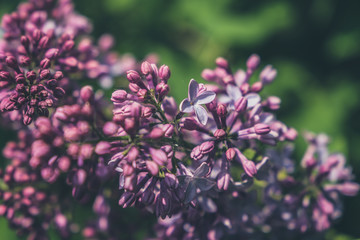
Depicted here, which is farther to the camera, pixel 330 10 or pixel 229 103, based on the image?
pixel 330 10

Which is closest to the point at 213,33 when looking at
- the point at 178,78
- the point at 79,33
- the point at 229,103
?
the point at 178,78

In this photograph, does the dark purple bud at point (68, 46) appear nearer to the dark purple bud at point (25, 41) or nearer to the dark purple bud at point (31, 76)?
the dark purple bud at point (25, 41)

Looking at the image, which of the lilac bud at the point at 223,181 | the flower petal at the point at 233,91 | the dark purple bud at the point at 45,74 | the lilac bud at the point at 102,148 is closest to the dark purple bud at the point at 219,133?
the lilac bud at the point at 223,181

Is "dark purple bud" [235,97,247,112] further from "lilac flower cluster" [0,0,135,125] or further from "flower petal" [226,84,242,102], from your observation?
"lilac flower cluster" [0,0,135,125]

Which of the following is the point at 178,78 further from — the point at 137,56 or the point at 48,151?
the point at 48,151

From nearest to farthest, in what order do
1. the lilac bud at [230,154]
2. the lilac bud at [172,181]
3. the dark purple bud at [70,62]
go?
the lilac bud at [172,181]
the lilac bud at [230,154]
the dark purple bud at [70,62]

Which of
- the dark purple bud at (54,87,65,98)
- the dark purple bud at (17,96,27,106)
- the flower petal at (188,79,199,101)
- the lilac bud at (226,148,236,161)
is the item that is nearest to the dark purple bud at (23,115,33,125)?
the dark purple bud at (17,96,27,106)
